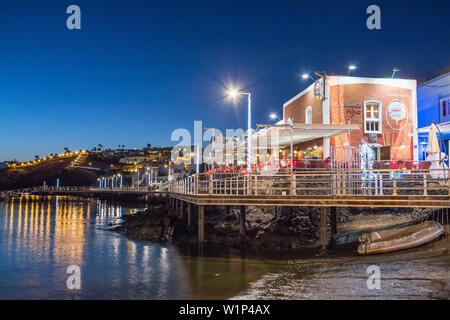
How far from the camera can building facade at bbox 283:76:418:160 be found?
27078mm

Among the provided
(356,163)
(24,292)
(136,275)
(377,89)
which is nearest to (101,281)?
(136,275)

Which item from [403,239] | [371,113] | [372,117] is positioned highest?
[371,113]

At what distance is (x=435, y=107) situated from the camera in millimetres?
29297

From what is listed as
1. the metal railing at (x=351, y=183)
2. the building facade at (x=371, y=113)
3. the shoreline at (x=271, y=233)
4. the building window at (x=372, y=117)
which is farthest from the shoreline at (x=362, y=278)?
the building window at (x=372, y=117)

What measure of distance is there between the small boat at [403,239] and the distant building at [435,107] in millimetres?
14121

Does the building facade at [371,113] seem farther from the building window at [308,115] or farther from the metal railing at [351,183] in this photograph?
the metal railing at [351,183]

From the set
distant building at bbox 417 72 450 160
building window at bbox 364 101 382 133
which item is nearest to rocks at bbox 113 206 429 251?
building window at bbox 364 101 382 133

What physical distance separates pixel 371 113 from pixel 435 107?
552 cm

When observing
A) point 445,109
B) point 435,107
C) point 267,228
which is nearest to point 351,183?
point 267,228

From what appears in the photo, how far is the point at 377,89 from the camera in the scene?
27.6 meters

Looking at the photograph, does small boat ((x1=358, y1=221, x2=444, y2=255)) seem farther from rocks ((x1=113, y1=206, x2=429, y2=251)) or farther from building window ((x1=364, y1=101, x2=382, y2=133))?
building window ((x1=364, y1=101, x2=382, y2=133))

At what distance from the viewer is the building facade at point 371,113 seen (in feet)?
88.8

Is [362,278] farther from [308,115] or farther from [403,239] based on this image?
[308,115]
